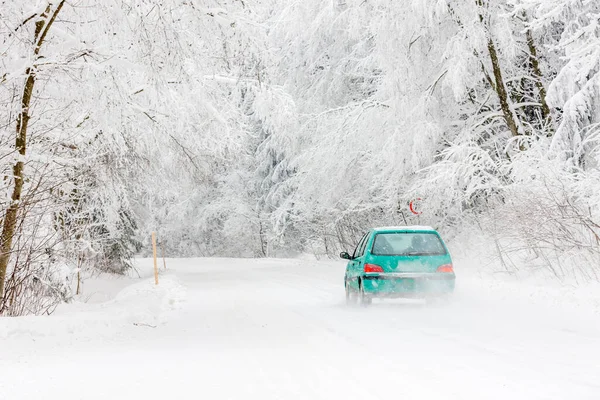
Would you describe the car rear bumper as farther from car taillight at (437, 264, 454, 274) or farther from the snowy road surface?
the snowy road surface

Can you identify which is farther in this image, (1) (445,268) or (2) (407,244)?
(2) (407,244)

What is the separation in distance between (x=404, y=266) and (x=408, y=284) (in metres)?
0.36

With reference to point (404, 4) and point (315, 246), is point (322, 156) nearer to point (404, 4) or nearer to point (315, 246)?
point (404, 4)

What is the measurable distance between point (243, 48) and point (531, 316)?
632cm

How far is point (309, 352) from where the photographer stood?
9031 millimetres

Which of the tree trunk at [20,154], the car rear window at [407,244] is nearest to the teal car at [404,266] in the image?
the car rear window at [407,244]

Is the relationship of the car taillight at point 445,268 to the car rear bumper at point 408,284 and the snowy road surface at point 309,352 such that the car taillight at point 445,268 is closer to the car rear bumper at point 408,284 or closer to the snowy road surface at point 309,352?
the car rear bumper at point 408,284

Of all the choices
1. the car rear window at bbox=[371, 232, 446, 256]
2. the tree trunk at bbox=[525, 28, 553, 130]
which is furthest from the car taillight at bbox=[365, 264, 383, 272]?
the tree trunk at bbox=[525, 28, 553, 130]

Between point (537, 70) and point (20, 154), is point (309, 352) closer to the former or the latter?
point (20, 154)

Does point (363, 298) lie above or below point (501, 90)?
below

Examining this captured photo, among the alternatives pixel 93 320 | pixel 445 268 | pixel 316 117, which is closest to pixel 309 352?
pixel 93 320

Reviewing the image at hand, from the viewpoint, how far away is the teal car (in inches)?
547

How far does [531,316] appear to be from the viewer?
39.3 ft

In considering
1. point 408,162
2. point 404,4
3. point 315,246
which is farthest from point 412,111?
point 315,246
